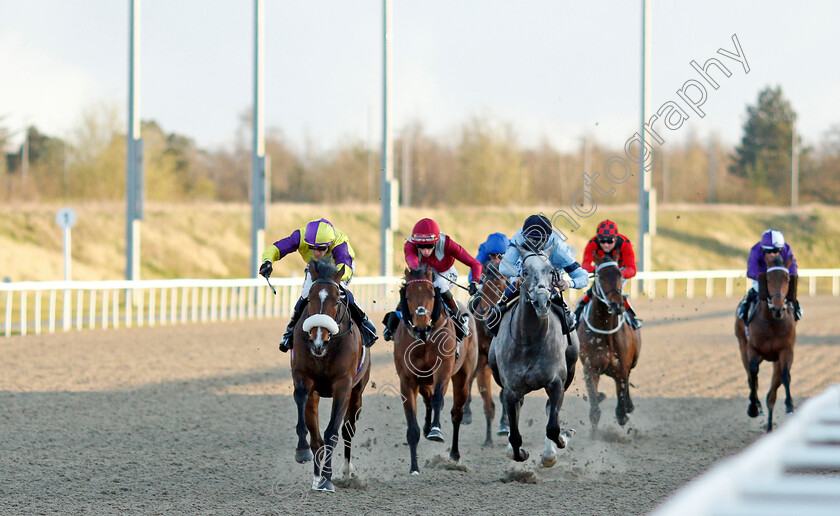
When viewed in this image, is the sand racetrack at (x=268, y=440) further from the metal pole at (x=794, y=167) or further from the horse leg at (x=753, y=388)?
the metal pole at (x=794, y=167)

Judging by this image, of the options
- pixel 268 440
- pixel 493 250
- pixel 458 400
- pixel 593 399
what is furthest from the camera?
pixel 493 250

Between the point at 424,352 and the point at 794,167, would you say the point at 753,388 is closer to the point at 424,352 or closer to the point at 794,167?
the point at 424,352

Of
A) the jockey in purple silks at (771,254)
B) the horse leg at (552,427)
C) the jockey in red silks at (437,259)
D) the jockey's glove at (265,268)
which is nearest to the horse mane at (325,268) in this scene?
the jockey's glove at (265,268)

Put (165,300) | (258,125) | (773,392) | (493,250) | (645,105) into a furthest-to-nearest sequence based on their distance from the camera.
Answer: (645,105), (258,125), (165,300), (493,250), (773,392)

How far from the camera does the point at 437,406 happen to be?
7.55 metres

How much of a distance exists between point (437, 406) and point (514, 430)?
32.4 inches

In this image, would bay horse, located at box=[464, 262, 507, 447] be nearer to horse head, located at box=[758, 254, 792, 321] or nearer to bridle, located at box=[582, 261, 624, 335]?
bridle, located at box=[582, 261, 624, 335]

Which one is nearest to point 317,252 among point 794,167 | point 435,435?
point 435,435

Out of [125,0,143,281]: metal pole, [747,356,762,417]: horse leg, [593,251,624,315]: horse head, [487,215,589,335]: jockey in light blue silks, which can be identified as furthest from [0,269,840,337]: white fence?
[487,215,589,335]: jockey in light blue silks

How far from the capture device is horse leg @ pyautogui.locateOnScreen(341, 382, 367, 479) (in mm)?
6988

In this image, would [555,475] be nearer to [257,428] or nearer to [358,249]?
[257,428]

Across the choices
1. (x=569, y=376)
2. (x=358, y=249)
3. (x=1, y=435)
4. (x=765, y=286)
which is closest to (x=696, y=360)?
(x=765, y=286)

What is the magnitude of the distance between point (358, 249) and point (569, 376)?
38284 millimetres

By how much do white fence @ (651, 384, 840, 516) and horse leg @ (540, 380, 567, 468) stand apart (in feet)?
12.4
